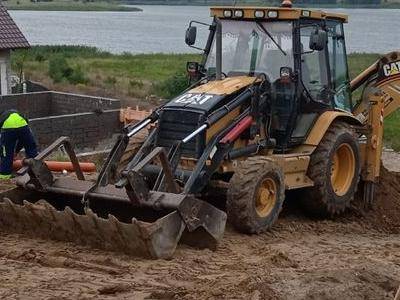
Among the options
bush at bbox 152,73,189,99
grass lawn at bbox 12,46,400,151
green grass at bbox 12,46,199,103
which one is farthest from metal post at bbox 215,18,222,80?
bush at bbox 152,73,189,99

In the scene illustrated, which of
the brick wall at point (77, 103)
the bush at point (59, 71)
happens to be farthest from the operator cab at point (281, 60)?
the bush at point (59, 71)

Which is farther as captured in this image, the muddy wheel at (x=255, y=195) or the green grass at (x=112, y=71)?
the green grass at (x=112, y=71)

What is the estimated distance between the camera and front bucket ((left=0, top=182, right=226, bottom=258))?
25.2 ft

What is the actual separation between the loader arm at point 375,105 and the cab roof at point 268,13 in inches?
56.0

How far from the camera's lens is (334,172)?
34.0ft

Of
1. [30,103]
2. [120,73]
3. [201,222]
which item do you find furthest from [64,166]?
[120,73]

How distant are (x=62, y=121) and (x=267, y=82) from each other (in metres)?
6.15

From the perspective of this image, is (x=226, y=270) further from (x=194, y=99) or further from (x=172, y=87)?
(x=172, y=87)

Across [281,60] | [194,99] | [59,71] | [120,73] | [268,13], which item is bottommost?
[120,73]

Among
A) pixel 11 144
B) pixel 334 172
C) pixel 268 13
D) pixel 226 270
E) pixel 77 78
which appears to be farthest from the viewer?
pixel 77 78

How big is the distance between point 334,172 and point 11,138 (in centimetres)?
467

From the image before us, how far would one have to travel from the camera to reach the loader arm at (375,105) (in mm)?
10789

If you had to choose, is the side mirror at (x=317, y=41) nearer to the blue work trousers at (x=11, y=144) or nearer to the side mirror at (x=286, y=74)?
the side mirror at (x=286, y=74)

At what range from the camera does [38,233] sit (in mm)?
8570
